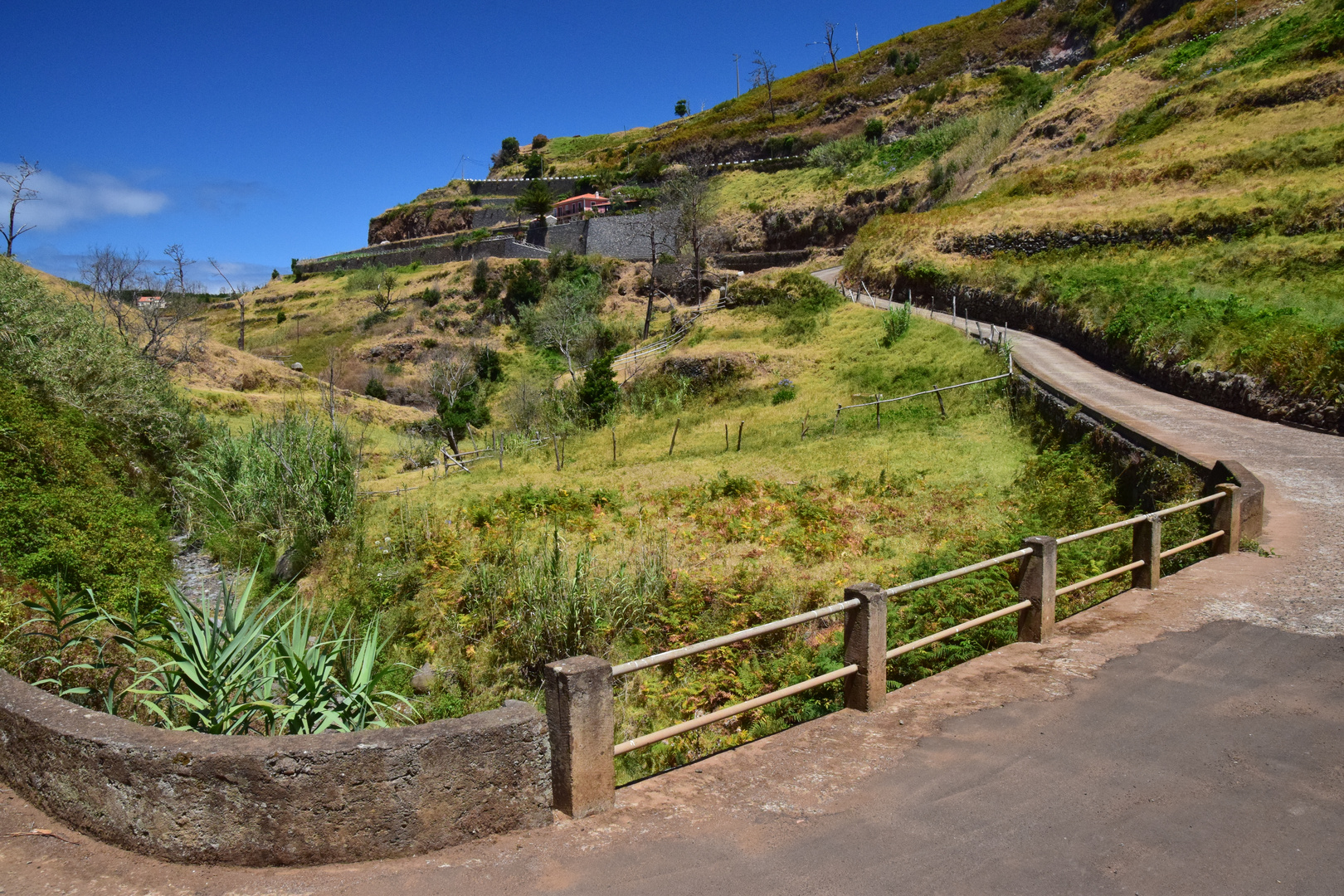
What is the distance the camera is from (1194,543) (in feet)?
30.2

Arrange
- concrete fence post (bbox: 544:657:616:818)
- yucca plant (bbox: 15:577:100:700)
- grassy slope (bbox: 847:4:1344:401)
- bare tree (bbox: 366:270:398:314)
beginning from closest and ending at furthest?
concrete fence post (bbox: 544:657:616:818)
yucca plant (bbox: 15:577:100:700)
grassy slope (bbox: 847:4:1344:401)
bare tree (bbox: 366:270:398:314)

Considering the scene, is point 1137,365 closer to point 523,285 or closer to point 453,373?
point 453,373

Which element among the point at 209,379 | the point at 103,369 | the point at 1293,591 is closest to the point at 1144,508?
the point at 1293,591

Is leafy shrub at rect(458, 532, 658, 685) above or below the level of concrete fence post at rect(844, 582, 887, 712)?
below

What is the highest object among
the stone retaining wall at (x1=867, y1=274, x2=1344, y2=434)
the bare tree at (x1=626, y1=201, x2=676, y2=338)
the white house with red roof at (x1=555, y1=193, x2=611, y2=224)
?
the white house with red roof at (x1=555, y1=193, x2=611, y2=224)

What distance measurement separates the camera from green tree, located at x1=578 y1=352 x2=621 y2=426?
103 ft

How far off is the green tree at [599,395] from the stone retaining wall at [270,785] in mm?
26430

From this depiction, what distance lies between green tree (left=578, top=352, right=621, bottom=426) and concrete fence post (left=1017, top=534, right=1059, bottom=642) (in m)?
23.7

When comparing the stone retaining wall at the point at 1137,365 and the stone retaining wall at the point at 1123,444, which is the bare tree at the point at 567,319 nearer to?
the stone retaining wall at the point at 1137,365

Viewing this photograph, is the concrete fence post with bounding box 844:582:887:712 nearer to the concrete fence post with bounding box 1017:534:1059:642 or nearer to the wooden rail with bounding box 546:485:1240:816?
the wooden rail with bounding box 546:485:1240:816

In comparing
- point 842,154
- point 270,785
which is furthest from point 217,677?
point 842,154

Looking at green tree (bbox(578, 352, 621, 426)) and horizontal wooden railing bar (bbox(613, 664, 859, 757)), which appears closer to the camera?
horizontal wooden railing bar (bbox(613, 664, 859, 757))

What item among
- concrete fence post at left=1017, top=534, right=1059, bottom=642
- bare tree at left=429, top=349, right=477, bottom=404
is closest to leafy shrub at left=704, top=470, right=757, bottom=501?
concrete fence post at left=1017, top=534, right=1059, bottom=642

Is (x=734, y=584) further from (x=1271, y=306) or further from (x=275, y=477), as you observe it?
(x=1271, y=306)
